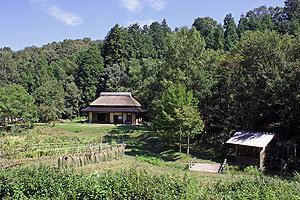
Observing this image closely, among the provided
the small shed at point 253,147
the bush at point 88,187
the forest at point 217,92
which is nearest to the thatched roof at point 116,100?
the forest at point 217,92

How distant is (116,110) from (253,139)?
2412cm

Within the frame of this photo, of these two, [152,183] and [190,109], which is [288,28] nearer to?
[190,109]

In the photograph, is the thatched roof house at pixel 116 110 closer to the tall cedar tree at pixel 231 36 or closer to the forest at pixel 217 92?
the forest at pixel 217 92

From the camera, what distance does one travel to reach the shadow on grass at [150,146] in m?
23.2

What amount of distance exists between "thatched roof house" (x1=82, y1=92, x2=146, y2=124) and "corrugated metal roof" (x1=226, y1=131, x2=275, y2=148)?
20.3 metres

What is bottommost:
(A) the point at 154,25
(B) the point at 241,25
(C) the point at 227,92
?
(C) the point at 227,92

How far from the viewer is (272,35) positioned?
23.6m

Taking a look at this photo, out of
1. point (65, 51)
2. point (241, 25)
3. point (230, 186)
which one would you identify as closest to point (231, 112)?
point (230, 186)

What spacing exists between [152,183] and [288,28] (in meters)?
53.2

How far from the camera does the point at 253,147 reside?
19719 mm

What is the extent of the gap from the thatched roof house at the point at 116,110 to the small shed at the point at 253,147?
2058 cm

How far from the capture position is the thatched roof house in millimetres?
39781

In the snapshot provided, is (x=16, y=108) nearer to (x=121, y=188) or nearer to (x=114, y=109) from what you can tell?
(x=114, y=109)

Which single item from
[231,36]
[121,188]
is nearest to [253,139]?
[121,188]
